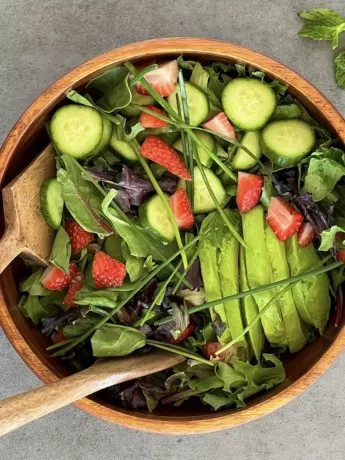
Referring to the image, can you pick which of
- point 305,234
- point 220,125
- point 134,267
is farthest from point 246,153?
point 134,267

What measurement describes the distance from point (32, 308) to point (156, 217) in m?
0.30

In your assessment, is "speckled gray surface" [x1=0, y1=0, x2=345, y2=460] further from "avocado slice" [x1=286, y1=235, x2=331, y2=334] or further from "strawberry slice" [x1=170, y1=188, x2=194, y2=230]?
"strawberry slice" [x1=170, y1=188, x2=194, y2=230]

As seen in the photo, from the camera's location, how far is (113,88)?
154 cm

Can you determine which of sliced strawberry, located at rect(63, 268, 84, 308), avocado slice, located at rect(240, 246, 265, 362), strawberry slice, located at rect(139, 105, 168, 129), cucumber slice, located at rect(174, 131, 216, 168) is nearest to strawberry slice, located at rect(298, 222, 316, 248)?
avocado slice, located at rect(240, 246, 265, 362)

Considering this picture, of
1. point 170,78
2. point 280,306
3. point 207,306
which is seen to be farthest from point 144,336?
point 170,78

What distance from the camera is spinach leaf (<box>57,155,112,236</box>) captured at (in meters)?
1.51

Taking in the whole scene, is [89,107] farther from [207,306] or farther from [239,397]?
[239,397]

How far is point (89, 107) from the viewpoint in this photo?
5.02 feet

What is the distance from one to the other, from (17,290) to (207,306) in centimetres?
38

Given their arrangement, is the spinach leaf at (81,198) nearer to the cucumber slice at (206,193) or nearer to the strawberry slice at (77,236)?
the strawberry slice at (77,236)

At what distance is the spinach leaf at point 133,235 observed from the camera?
1516 millimetres

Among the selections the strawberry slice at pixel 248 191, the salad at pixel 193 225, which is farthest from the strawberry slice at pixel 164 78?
the strawberry slice at pixel 248 191

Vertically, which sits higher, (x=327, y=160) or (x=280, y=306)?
(x=327, y=160)

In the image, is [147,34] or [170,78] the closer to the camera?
[170,78]
